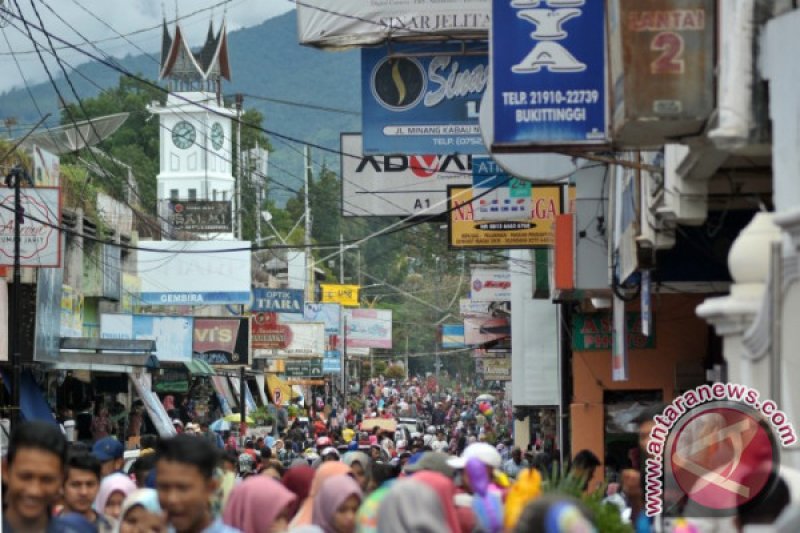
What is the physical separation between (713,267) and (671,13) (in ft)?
22.0

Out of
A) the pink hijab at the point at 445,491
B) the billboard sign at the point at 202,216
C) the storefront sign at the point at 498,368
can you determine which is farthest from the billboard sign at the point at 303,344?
the pink hijab at the point at 445,491

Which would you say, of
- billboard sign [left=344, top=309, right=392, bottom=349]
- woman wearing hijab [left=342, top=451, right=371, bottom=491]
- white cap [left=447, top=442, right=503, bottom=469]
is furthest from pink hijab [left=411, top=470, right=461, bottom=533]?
billboard sign [left=344, top=309, right=392, bottom=349]

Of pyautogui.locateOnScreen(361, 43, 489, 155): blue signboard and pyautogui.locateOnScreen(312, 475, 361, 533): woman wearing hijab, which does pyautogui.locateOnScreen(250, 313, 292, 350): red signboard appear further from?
pyautogui.locateOnScreen(312, 475, 361, 533): woman wearing hijab

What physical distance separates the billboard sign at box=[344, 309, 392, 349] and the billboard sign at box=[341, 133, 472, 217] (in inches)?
2149

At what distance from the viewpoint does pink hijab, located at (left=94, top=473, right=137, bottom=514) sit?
1013cm

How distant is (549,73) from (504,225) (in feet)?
38.1

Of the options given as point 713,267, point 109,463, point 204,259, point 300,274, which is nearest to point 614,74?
point 109,463

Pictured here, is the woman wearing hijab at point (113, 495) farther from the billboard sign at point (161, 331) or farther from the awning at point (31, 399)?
the billboard sign at point (161, 331)

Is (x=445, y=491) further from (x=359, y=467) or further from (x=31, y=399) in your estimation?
(x=31, y=399)

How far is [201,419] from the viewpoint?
49.7 m

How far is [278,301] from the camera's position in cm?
6025

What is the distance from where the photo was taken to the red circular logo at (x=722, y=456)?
793 cm

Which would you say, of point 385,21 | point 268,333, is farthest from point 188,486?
point 268,333

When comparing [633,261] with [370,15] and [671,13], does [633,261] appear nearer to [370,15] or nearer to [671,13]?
[671,13]
